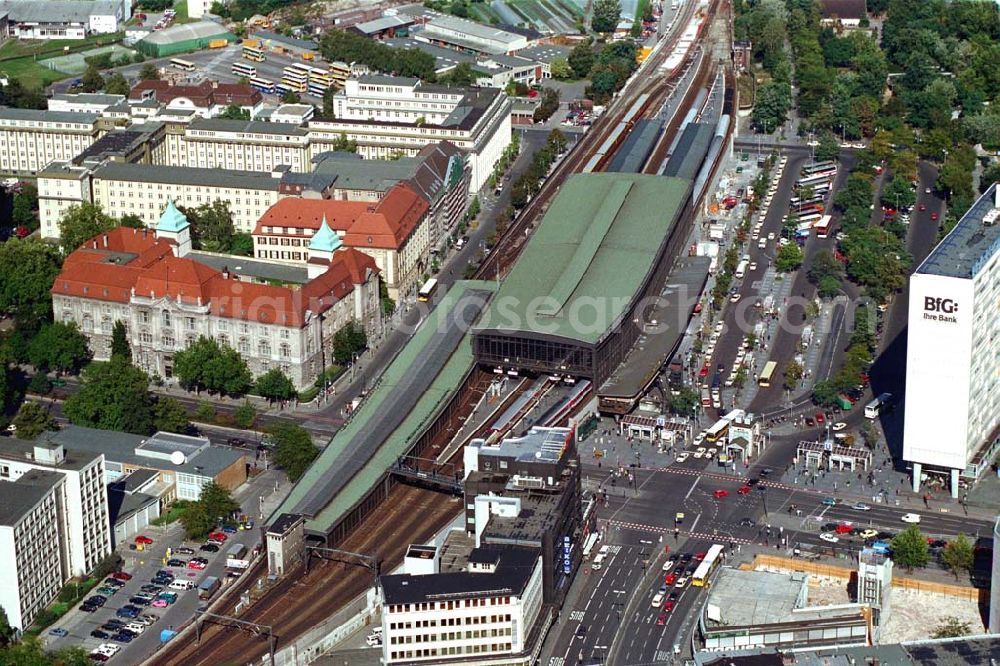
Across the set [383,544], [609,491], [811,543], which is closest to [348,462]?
[383,544]

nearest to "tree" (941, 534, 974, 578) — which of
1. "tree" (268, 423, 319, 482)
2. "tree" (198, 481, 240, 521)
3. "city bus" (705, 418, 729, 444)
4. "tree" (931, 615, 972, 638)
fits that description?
"tree" (931, 615, 972, 638)

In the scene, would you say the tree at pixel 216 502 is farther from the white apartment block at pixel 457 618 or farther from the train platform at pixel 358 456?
the white apartment block at pixel 457 618

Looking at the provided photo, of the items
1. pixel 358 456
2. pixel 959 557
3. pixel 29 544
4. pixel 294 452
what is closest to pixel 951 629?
pixel 959 557

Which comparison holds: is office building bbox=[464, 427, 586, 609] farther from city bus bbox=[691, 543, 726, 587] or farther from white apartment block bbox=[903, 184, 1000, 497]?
white apartment block bbox=[903, 184, 1000, 497]

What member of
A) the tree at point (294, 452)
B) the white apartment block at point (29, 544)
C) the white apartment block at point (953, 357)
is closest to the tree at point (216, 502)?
the tree at point (294, 452)

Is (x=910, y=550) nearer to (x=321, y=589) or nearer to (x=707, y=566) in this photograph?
(x=707, y=566)
